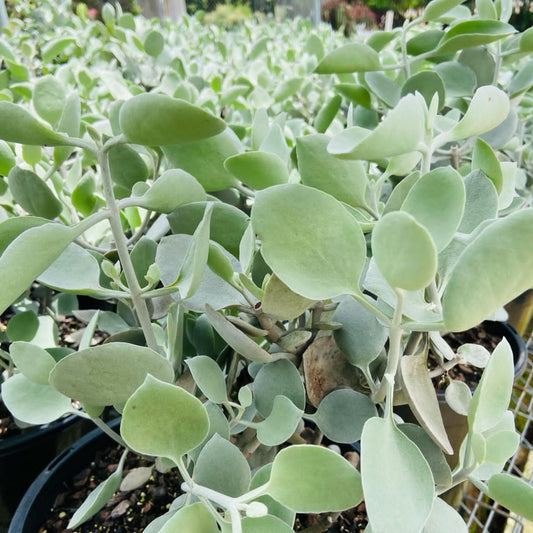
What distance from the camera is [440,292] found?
329 millimetres

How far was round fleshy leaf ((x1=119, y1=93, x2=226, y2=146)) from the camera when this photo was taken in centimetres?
27

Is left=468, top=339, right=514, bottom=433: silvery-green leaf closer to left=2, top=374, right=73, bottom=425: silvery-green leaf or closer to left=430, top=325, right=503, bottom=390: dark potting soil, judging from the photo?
left=2, top=374, right=73, bottom=425: silvery-green leaf

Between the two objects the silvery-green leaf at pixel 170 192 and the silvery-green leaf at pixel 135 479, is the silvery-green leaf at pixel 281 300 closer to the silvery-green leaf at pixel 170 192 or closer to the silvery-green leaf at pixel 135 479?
the silvery-green leaf at pixel 170 192

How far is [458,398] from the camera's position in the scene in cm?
40

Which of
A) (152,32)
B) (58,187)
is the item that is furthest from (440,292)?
(152,32)

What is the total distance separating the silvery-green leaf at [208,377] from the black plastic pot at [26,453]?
413mm

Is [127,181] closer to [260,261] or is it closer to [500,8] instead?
[260,261]

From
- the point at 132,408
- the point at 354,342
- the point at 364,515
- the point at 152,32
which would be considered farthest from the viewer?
the point at 152,32

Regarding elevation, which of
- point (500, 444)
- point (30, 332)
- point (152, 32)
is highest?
point (152, 32)

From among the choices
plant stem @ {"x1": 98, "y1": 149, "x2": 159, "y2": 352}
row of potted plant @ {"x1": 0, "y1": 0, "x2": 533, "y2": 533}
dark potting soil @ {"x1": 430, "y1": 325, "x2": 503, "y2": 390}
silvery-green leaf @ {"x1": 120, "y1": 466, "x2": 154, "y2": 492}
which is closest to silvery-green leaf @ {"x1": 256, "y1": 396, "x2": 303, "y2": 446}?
row of potted plant @ {"x1": 0, "y1": 0, "x2": 533, "y2": 533}

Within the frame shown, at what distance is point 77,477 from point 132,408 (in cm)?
40

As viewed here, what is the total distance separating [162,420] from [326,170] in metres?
0.19

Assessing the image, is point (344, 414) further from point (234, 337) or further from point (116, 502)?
point (116, 502)

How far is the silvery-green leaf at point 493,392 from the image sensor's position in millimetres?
295
